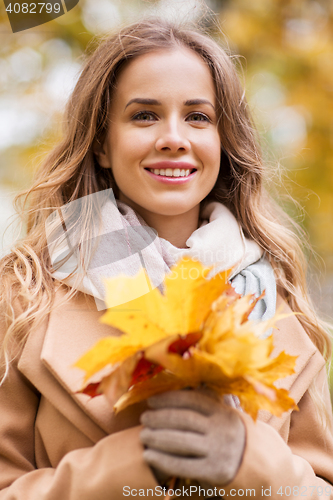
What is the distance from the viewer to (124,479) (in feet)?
3.50

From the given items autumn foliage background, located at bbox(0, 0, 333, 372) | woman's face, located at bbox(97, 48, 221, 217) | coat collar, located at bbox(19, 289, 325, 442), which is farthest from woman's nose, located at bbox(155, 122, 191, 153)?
autumn foliage background, located at bbox(0, 0, 333, 372)

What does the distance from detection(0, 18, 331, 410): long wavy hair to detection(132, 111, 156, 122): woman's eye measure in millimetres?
153

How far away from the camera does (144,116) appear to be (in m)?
1.61

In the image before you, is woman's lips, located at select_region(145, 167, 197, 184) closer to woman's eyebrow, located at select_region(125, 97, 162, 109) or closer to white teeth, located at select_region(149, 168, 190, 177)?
white teeth, located at select_region(149, 168, 190, 177)

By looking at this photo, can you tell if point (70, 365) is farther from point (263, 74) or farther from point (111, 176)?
point (263, 74)

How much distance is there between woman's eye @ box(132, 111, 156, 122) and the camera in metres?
1.60

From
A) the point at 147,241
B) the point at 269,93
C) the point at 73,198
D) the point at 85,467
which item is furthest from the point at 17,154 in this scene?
the point at 85,467

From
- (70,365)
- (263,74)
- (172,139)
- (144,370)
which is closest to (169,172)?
(172,139)

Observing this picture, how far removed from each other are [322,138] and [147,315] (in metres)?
4.11

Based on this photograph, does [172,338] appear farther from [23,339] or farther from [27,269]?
[27,269]

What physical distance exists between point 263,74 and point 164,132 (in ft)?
10.6

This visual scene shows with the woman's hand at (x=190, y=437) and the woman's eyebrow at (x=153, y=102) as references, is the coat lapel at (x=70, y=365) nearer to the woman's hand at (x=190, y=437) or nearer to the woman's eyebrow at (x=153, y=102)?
the woman's hand at (x=190, y=437)

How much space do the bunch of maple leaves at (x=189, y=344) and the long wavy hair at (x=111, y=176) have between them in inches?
26.5

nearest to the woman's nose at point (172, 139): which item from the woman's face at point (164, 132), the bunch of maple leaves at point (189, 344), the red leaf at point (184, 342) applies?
the woman's face at point (164, 132)
